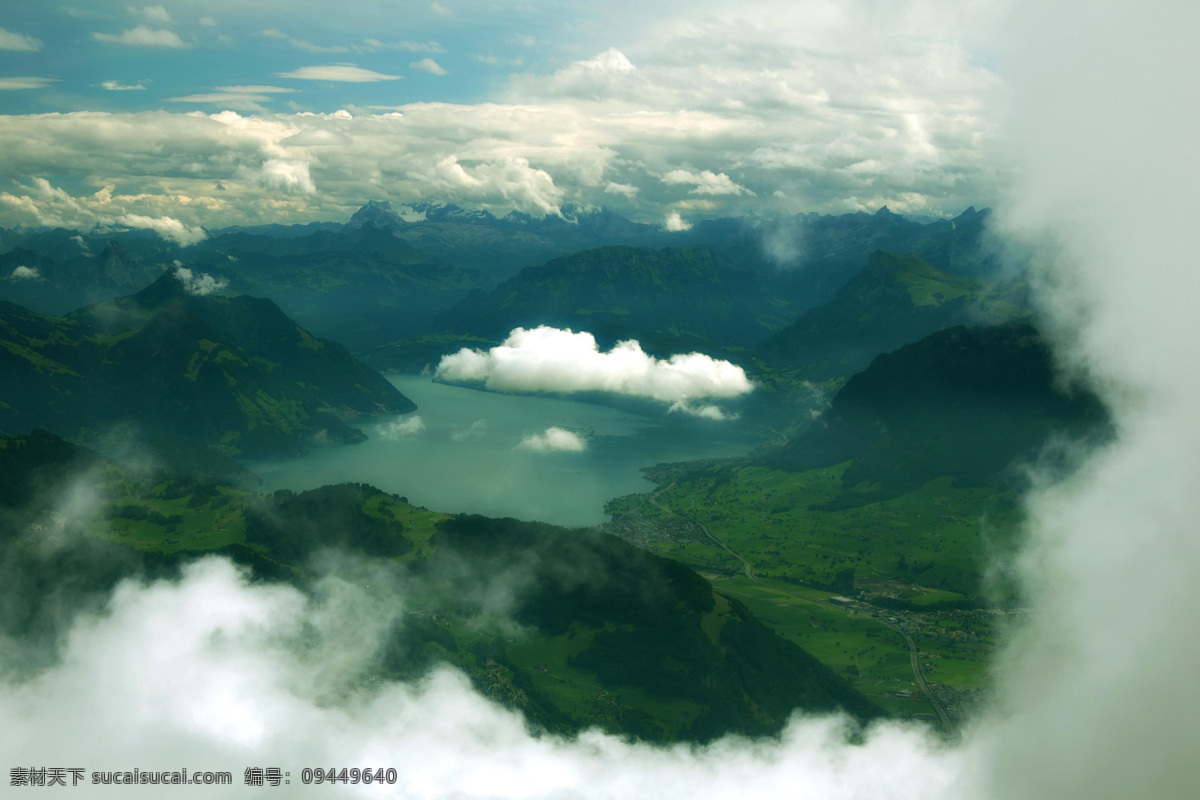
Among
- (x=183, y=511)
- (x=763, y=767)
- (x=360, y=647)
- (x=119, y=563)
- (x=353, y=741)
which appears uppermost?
(x=183, y=511)

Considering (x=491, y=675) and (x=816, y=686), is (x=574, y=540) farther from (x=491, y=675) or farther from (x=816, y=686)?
(x=816, y=686)

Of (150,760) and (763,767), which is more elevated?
(150,760)

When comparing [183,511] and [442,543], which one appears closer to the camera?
[442,543]

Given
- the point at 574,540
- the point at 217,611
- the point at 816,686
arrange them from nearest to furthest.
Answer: the point at 217,611 < the point at 816,686 < the point at 574,540

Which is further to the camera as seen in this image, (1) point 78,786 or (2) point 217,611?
(2) point 217,611

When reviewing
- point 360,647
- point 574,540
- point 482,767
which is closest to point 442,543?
point 574,540

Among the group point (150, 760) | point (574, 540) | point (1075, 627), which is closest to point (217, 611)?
point (150, 760)

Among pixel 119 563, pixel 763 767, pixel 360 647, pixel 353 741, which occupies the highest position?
pixel 119 563

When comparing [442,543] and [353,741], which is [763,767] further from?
[442,543]

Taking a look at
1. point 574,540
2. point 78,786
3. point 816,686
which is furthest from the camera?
point 574,540
